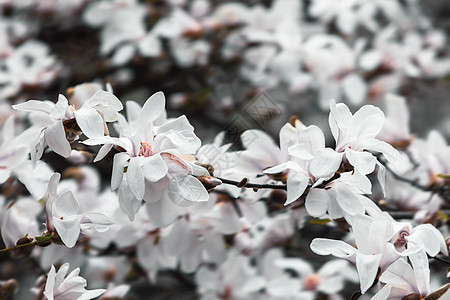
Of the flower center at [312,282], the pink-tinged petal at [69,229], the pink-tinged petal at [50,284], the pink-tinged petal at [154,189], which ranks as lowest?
the flower center at [312,282]

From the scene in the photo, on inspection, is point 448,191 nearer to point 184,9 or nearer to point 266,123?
point 266,123

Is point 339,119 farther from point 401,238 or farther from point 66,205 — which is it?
point 66,205

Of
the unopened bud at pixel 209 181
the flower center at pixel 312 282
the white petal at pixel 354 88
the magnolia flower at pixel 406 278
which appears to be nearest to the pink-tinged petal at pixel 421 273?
the magnolia flower at pixel 406 278

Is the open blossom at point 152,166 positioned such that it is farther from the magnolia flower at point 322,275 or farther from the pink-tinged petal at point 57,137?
the magnolia flower at point 322,275

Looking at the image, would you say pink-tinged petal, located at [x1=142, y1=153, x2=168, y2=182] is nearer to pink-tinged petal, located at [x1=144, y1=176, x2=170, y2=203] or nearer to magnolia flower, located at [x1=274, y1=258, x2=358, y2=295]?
pink-tinged petal, located at [x1=144, y1=176, x2=170, y2=203]

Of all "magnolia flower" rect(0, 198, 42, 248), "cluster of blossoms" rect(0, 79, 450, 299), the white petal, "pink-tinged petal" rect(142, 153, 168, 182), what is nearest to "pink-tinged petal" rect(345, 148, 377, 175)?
"cluster of blossoms" rect(0, 79, 450, 299)

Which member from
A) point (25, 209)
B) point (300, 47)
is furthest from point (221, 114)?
point (25, 209)
